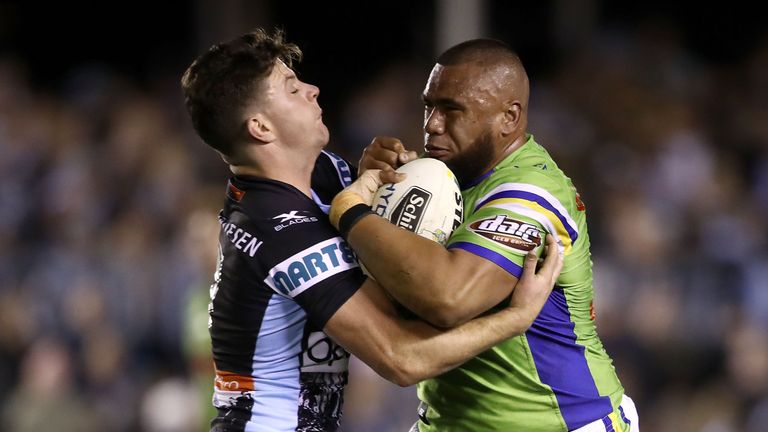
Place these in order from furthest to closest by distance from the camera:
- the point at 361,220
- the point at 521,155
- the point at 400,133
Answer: the point at 400,133, the point at 521,155, the point at 361,220

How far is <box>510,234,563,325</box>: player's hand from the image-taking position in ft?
11.8

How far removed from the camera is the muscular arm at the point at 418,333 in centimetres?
356

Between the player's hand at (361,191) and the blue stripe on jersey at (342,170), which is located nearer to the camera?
the player's hand at (361,191)

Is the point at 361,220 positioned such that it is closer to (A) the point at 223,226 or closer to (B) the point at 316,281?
(B) the point at 316,281

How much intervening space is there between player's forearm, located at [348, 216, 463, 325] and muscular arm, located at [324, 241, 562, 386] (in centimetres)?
9

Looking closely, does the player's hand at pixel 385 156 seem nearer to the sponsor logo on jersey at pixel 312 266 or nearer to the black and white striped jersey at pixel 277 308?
the black and white striped jersey at pixel 277 308

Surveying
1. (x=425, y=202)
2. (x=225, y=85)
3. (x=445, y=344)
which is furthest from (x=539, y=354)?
(x=225, y=85)

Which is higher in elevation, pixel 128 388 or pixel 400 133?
pixel 400 133

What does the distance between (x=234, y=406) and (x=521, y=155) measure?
128 cm

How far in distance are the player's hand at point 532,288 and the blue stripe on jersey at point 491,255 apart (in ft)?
0.11

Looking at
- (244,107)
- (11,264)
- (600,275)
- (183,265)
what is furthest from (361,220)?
(11,264)

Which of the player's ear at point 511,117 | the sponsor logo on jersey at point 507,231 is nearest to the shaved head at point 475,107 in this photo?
the player's ear at point 511,117

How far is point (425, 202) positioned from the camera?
12.0 feet

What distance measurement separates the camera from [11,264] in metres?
9.66
